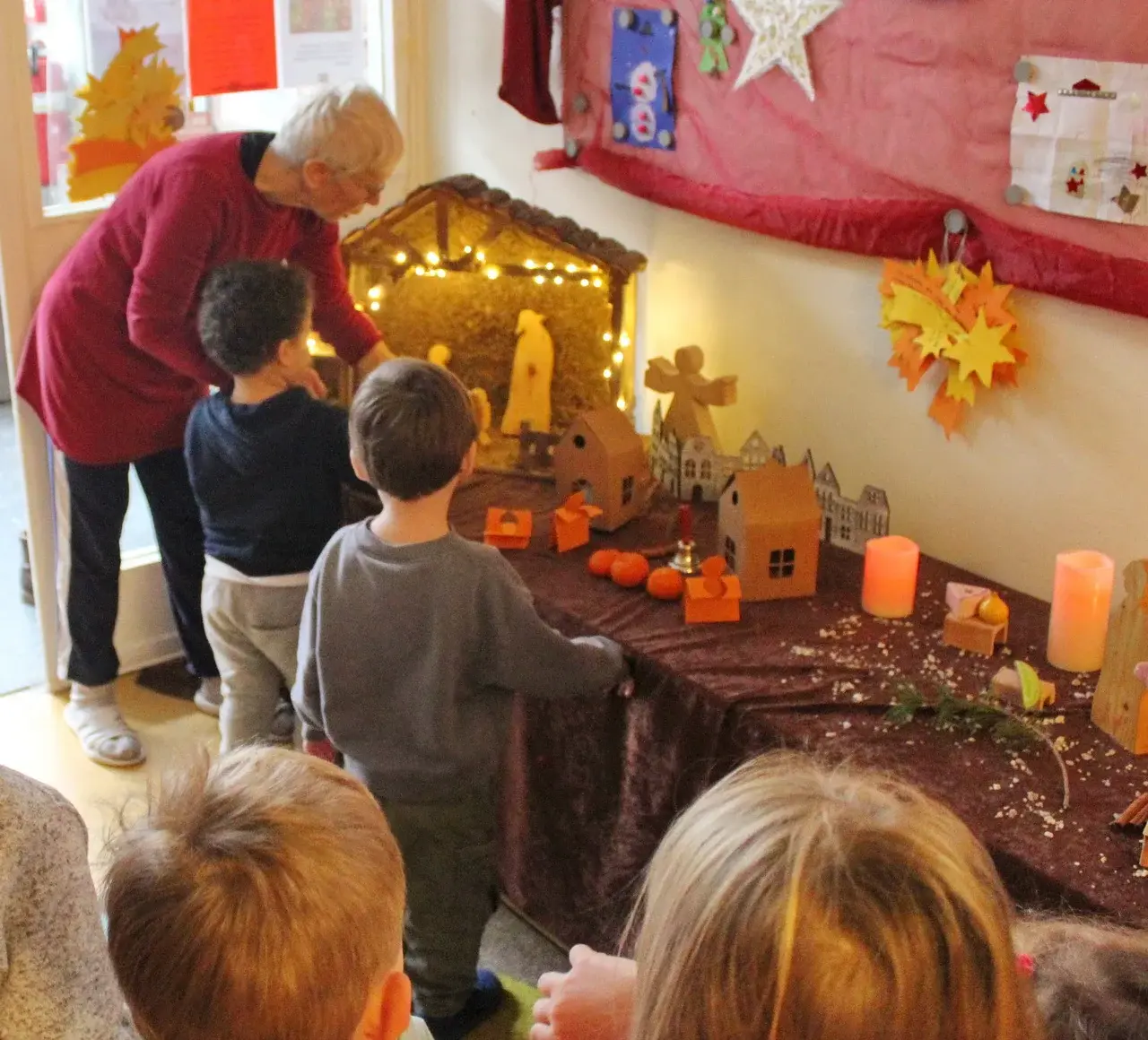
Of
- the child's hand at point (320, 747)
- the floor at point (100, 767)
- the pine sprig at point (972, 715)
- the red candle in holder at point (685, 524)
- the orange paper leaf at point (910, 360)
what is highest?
the orange paper leaf at point (910, 360)

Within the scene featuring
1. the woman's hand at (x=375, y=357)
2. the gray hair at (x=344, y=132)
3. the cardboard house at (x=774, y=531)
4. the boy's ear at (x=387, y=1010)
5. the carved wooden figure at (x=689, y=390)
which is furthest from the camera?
the woman's hand at (x=375, y=357)

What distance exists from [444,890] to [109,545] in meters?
1.18

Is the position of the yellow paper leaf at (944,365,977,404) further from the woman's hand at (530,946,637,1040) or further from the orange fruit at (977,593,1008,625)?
the woman's hand at (530,946,637,1040)

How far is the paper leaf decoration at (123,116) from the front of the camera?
110 inches

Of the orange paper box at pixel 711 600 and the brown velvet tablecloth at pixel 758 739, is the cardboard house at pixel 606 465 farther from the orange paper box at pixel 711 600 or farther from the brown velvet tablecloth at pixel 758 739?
the orange paper box at pixel 711 600

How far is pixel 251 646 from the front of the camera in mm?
2451

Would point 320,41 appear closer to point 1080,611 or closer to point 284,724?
point 284,724

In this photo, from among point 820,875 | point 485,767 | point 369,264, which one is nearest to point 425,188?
point 369,264

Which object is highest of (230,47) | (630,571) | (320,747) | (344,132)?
(230,47)

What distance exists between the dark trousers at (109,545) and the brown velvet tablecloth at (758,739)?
63cm

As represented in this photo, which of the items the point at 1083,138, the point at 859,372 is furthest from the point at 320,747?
the point at 1083,138

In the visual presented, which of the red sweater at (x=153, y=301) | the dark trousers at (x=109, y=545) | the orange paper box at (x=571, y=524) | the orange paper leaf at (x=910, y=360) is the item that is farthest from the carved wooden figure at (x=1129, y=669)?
the dark trousers at (x=109, y=545)

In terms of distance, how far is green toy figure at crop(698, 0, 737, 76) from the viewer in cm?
251

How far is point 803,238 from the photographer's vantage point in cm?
248
